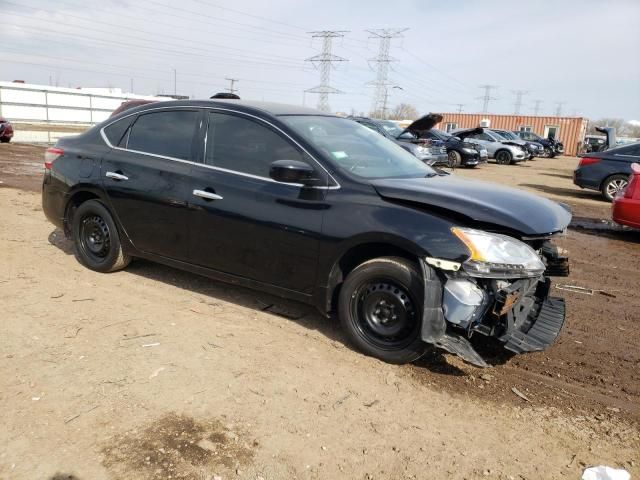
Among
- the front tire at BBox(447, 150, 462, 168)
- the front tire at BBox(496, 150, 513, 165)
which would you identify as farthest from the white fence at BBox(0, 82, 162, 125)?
the front tire at BBox(496, 150, 513, 165)

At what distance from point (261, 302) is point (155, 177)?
1.43 metres

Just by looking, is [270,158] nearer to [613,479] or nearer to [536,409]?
[536,409]

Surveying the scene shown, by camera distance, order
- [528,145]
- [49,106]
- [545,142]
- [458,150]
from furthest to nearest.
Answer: [545,142], [528,145], [49,106], [458,150]

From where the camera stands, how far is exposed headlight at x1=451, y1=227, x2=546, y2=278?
3.30 metres

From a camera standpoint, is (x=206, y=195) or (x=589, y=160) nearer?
(x=206, y=195)

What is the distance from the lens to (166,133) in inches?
188

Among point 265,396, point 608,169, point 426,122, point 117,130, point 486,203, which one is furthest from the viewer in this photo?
point 426,122

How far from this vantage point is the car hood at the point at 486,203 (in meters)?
3.40

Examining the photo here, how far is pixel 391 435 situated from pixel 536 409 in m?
0.99

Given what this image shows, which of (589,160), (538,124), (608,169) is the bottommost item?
(608,169)

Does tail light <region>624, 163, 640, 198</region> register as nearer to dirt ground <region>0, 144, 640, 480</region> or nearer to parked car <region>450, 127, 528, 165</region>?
dirt ground <region>0, 144, 640, 480</region>

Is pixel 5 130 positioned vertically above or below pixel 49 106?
below

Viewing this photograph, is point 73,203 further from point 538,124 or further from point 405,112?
point 405,112

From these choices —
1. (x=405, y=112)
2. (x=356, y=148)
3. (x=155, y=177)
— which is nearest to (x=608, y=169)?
(x=356, y=148)
